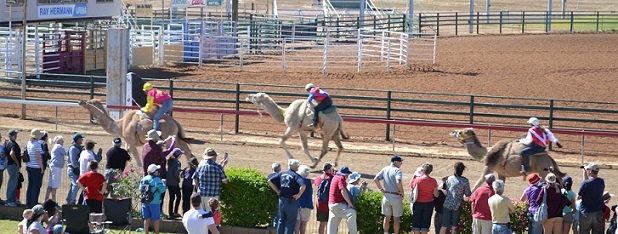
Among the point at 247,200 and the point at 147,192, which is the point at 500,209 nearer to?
the point at 247,200

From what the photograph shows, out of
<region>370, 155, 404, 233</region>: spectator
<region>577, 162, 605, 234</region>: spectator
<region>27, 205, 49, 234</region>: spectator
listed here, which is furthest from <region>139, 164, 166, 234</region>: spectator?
<region>577, 162, 605, 234</region>: spectator

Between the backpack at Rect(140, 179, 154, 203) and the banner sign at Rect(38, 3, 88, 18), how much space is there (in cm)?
2155

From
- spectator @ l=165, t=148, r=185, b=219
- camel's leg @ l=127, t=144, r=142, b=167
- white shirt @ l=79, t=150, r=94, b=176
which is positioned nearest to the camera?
spectator @ l=165, t=148, r=185, b=219

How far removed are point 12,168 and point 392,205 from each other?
6.13 m

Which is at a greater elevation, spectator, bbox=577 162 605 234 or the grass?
spectator, bbox=577 162 605 234

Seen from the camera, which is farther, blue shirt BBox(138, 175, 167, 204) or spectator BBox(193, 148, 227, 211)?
spectator BBox(193, 148, 227, 211)

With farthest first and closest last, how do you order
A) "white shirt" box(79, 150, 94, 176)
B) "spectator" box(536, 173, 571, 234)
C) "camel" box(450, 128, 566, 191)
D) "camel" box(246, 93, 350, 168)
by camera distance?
"camel" box(246, 93, 350, 168) → "camel" box(450, 128, 566, 191) → "white shirt" box(79, 150, 94, 176) → "spectator" box(536, 173, 571, 234)

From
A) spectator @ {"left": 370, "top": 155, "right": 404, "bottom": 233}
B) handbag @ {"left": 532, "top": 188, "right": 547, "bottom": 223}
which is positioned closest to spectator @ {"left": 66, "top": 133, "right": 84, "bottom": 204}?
spectator @ {"left": 370, "top": 155, "right": 404, "bottom": 233}

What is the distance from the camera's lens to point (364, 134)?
24.4 metres

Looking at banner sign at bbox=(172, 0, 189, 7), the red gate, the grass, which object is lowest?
the grass

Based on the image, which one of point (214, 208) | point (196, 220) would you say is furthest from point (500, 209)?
point (196, 220)

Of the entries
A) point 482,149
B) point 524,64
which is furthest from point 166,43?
point 482,149

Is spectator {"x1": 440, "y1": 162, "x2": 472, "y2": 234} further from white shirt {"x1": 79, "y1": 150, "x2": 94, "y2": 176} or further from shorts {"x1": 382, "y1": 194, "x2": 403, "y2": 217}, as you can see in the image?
white shirt {"x1": 79, "y1": 150, "x2": 94, "y2": 176}

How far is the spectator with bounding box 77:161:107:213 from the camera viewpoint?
13875 mm
